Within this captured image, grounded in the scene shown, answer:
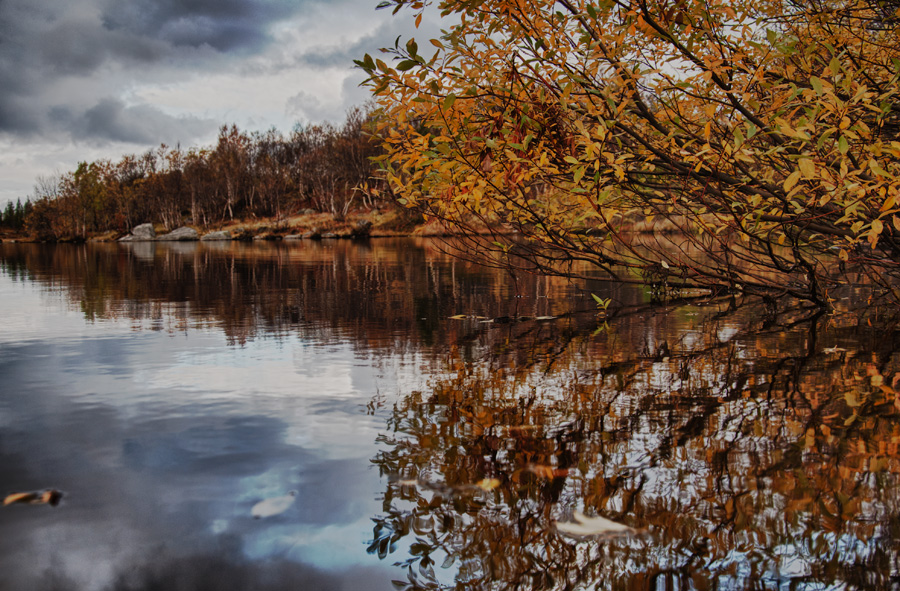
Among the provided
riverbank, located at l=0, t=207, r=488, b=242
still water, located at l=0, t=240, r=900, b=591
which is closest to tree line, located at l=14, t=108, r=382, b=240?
riverbank, located at l=0, t=207, r=488, b=242

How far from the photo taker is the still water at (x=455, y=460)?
8.13 feet

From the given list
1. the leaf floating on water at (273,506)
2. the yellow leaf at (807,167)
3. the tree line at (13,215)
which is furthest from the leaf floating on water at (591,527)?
the tree line at (13,215)

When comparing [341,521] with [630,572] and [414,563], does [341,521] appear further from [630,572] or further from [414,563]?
[630,572]

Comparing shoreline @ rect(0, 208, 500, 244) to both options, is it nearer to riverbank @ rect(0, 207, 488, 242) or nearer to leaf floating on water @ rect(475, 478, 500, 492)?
riverbank @ rect(0, 207, 488, 242)

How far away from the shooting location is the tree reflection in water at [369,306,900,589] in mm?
2430

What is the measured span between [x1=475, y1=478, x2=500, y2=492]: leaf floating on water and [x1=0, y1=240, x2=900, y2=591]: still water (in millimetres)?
12

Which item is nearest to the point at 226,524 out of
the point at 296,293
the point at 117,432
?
the point at 117,432

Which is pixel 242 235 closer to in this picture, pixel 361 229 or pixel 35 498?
pixel 361 229

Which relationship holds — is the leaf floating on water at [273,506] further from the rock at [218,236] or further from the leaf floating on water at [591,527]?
the rock at [218,236]

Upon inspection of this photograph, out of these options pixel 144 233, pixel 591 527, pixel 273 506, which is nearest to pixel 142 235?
pixel 144 233

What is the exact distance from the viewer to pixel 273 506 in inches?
117

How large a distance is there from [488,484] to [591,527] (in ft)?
2.00

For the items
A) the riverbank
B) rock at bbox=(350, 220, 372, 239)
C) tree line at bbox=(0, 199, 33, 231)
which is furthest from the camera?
tree line at bbox=(0, 199, 33, 231)

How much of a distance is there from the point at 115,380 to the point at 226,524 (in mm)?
3381
